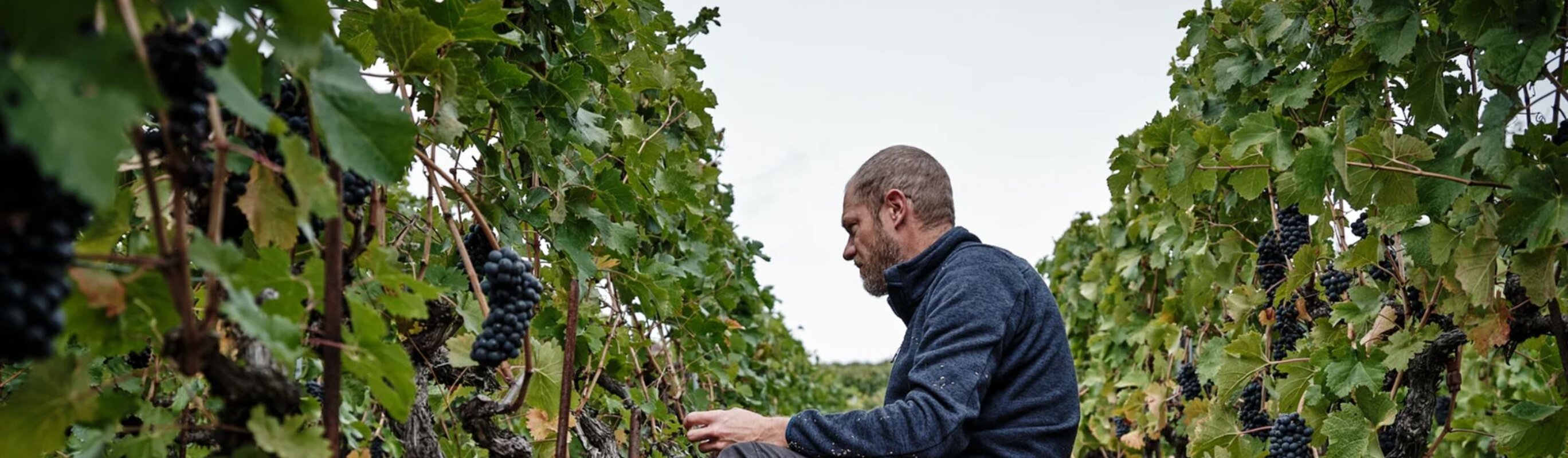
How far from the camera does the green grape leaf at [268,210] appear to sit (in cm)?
132

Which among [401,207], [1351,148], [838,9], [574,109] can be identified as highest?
[838,9]

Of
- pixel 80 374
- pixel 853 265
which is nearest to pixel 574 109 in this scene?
pixel 853 265

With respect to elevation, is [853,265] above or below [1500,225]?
above

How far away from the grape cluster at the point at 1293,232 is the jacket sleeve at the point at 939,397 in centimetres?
196

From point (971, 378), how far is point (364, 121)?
4.74 feet

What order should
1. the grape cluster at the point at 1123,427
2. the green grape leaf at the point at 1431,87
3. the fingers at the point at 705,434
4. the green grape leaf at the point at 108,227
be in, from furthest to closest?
the grape cluster at the point at 1123,427 < the green grape leaf at the point at 1431,87 < the fingers at the point at 705,434 < the green grape leaf at the point at 108,227

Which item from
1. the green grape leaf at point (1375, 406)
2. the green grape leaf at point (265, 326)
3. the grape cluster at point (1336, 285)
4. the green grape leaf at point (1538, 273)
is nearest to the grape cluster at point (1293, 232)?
the grape cluster at point (1336, 285)

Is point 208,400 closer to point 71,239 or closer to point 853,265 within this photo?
point 71,239

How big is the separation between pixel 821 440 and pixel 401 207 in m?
2.84

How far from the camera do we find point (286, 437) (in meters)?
1.19

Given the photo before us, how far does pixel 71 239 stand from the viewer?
878mm

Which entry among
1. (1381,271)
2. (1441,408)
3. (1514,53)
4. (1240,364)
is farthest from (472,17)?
(1441,408)

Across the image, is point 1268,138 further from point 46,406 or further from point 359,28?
point 46,406

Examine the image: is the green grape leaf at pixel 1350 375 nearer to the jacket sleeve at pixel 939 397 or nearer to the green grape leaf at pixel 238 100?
the jacket sleeve at pixel 939 397
